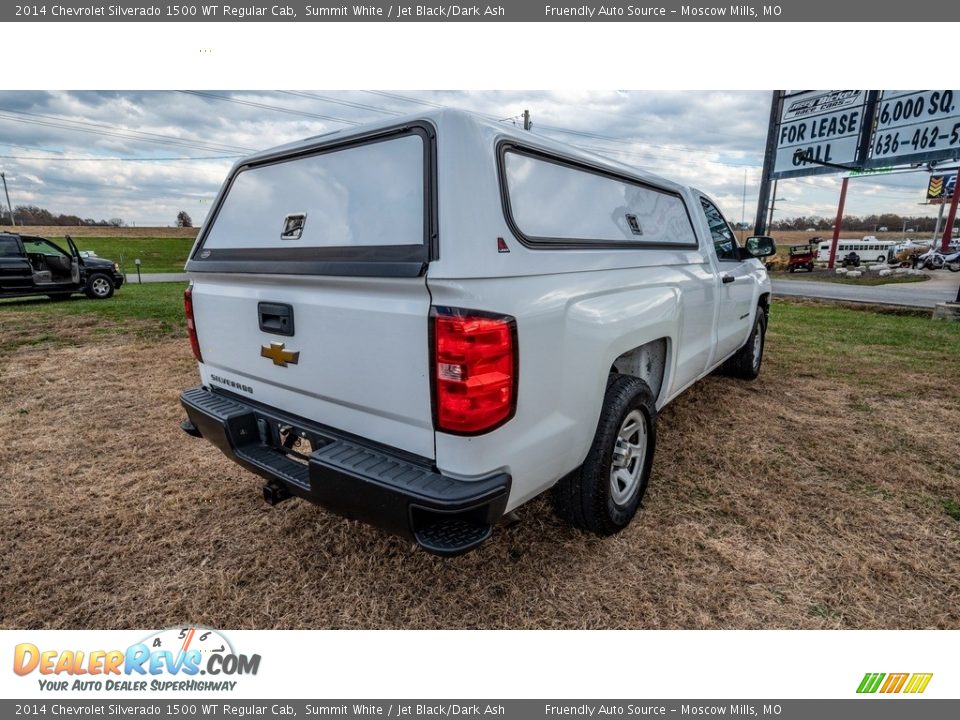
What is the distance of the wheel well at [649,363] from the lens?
308cm

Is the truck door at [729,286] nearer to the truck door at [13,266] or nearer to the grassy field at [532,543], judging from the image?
the grassy field at [532,543]

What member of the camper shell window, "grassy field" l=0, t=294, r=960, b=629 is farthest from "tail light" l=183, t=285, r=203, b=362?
the camper shell window

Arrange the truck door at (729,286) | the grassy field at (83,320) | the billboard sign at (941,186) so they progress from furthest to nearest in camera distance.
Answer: the billboard sign at (941,186) → the grassy field at (83,320) → the truck door at (729,286)

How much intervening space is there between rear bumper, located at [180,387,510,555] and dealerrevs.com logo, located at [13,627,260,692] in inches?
26.7

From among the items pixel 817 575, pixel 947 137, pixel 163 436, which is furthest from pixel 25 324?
pixel 947 137

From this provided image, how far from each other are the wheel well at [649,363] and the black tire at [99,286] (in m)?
14.5

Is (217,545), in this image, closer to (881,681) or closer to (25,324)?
(881,681)

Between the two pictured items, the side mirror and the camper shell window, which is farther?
the side mirror

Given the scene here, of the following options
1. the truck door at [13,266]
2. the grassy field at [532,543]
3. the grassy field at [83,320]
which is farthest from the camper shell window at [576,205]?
the truck door at [13,266]

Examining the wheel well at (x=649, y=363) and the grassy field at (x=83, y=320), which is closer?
the wheel well at (x=649, y=363)

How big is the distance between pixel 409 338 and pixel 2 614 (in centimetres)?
222

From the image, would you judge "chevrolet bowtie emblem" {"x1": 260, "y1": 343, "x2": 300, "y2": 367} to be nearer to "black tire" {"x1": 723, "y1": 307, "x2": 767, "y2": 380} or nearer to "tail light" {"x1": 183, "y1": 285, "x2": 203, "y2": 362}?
"tail light" {"x1": 183, "y1": 285, "x2": 203, "y2": 362}

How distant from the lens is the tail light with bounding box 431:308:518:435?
5.71ft

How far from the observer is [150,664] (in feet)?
6.66
